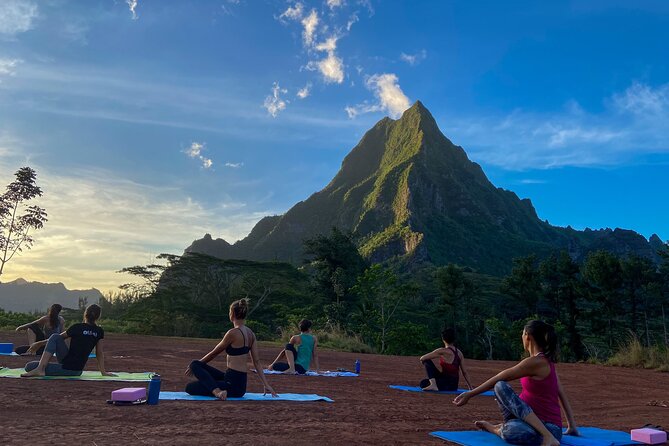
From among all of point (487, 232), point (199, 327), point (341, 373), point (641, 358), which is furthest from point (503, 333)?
point (487, 232)

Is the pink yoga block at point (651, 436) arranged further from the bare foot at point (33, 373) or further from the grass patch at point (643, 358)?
the grass patch at point (643, 358)

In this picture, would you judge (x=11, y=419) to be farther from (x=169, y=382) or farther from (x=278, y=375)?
(x=278, y=375)

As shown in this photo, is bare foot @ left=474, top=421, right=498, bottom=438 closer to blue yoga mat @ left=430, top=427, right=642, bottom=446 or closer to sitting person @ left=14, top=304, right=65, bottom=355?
blue yoga mat @ left=430, top=427, right=642, bottom=446

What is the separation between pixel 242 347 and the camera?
6.30m

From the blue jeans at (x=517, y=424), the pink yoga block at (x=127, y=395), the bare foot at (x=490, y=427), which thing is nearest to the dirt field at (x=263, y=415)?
the pink yoga block at (x=127, y=395)

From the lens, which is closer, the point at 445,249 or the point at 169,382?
the point at 169,382

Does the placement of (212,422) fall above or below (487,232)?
below

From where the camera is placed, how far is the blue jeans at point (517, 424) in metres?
4.36

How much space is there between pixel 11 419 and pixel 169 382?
138 inches

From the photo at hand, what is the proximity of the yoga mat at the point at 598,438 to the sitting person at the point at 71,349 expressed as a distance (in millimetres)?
6563

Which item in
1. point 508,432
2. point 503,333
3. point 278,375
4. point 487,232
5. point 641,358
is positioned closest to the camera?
point 508,432

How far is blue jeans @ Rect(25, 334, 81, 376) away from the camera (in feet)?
25.0

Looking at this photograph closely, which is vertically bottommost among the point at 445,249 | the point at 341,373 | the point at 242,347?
the point at 341,373

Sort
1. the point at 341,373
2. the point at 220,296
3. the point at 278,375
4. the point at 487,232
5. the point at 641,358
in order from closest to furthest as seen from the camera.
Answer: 1. the point at 278,375
2. the point at 341,373
3. the point at 641,358
4. the point at 220,296
5. the point at 487,232
